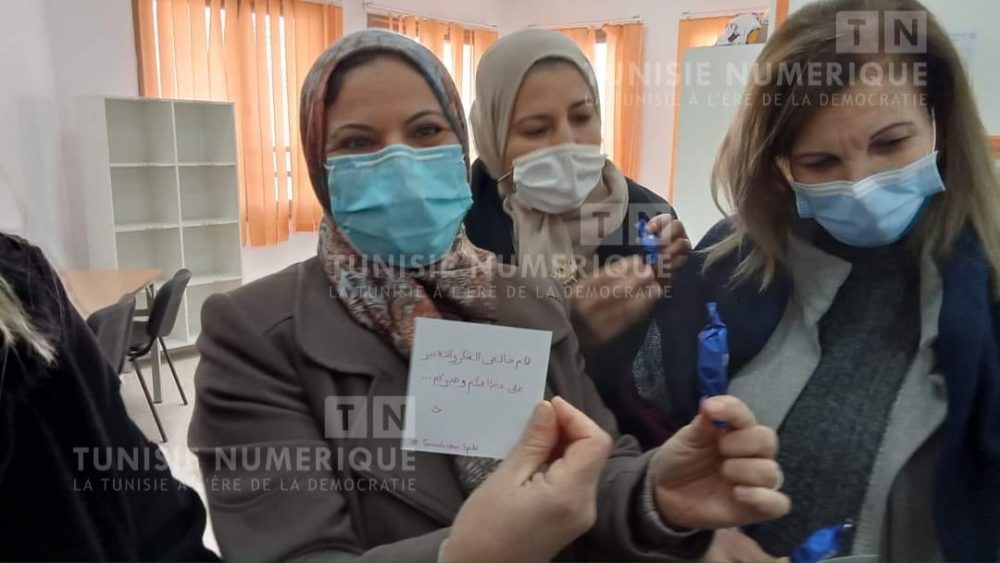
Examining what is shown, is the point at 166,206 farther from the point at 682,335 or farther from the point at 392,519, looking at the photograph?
the point at 682,335

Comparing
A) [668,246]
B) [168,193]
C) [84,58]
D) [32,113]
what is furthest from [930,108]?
[32,113]

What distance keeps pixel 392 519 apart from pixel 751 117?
25.9 inches

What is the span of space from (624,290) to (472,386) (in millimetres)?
273

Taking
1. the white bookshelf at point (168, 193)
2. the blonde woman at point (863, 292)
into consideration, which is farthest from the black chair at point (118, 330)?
the blonde woman at point (863, 292)

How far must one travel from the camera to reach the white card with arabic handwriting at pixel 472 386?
0.60 metres

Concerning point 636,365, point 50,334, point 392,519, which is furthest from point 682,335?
point 50,334

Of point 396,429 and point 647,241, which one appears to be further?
point 647,241

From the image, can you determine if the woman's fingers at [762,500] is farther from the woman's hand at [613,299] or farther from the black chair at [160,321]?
the black chair at [160,321]

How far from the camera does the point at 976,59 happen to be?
0.78 m

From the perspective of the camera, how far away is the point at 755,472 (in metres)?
0.58

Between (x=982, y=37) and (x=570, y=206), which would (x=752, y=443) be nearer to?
(x=570, y=206)

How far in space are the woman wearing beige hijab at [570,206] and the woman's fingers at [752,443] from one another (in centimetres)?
19

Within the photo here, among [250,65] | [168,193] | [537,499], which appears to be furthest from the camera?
[168,193]

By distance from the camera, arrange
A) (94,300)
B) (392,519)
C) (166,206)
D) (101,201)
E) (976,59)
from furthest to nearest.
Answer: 1. (94,300)
2. (101,201)
3. (166,206)
4. (976,59)
5. (392,519)
